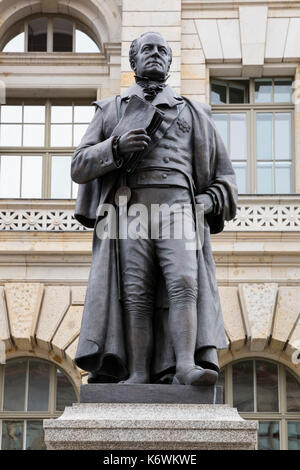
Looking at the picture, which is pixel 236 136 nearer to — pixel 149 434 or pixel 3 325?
pixel 3 325

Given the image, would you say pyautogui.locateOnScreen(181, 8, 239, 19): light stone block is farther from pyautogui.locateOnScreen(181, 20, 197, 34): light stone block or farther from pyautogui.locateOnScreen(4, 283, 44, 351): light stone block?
pyautogui.locateOnScreen(4, 283, 44, 351): light stone block

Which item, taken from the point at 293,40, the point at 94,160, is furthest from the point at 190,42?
the point at 94,160

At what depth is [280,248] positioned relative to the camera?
22.1m

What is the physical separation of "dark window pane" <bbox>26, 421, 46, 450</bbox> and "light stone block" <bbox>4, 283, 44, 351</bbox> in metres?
1.24

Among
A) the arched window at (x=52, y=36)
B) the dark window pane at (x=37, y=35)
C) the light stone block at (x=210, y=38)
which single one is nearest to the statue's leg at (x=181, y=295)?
the light stone block at (x=210, y=38)

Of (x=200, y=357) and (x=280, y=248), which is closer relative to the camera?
(x=200, y=357)

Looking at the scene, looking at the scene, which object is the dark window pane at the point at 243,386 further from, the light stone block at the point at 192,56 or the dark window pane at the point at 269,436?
the light stone block at the point at 192,56

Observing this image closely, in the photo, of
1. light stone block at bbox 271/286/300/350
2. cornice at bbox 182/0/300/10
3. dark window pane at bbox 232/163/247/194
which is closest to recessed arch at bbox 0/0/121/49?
cornice at bbox 182/0/300/10

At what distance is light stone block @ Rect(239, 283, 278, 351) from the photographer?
21875mm

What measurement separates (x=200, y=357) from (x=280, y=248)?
43.2 ft
